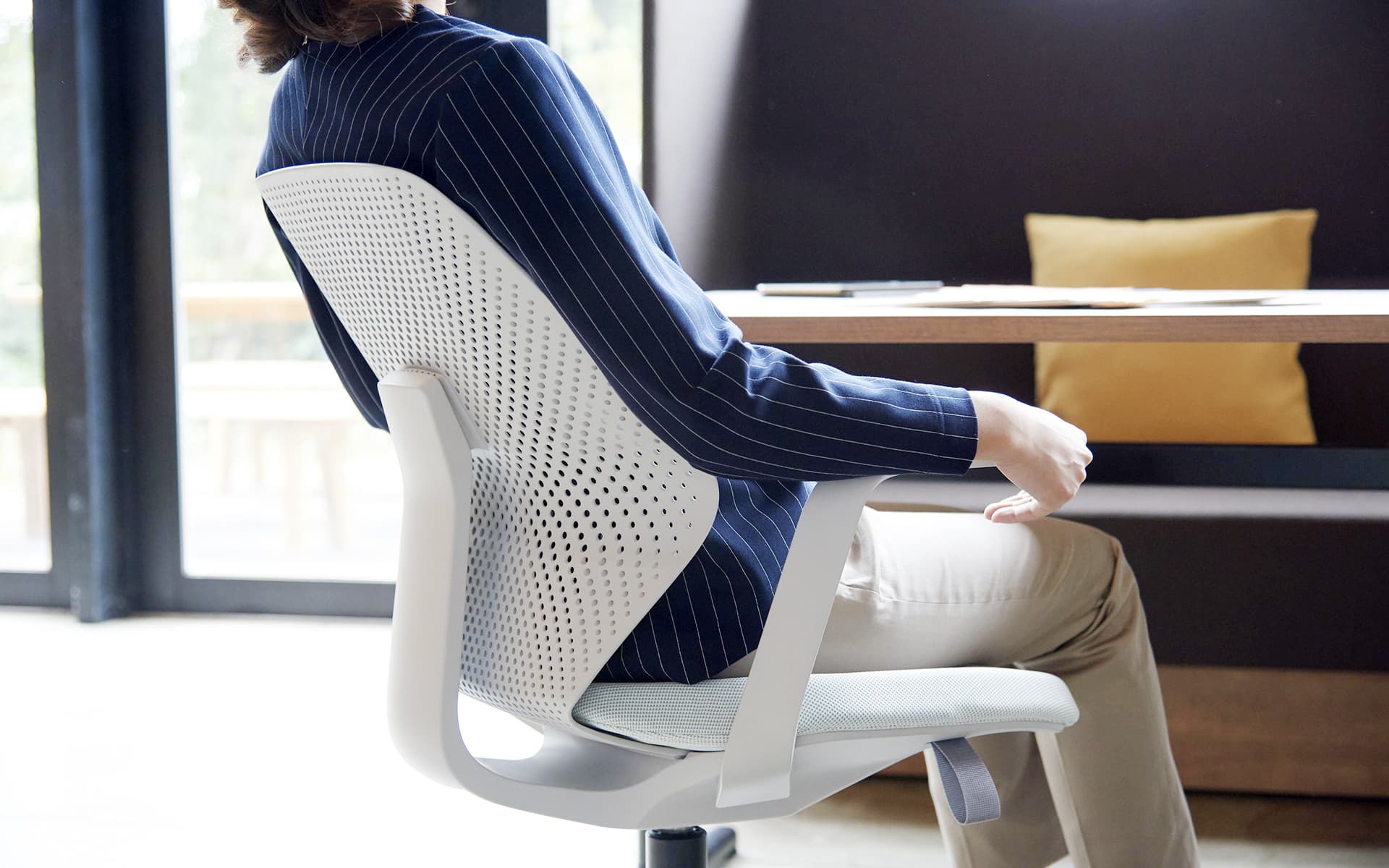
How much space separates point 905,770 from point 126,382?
7.81 ft

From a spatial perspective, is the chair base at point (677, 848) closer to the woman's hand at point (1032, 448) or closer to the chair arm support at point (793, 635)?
the chair arm support at point (793, 635)

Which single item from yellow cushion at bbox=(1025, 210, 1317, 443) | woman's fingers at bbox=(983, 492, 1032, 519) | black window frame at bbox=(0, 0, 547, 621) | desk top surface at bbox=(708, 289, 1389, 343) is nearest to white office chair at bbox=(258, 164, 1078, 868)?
woman's fingers at bbox=(983, 492, 1032, 519)

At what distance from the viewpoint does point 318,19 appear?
815 millimetres

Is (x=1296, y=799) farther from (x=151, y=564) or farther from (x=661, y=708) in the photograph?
(x=151, y=564)

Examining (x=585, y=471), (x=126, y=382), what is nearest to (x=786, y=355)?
(x=585, y=471)

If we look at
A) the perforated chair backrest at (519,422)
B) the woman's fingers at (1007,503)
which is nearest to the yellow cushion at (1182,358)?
the woman's fingers at (1007,503)

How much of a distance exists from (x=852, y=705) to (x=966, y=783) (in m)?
0.10

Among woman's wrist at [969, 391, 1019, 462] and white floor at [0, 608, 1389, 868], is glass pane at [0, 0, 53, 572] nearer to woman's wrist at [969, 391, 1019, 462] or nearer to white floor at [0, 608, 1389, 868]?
white floor at [0, 608, 1389, 868]

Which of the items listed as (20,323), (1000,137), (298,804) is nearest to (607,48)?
(1000,137)

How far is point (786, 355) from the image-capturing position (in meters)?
0.81

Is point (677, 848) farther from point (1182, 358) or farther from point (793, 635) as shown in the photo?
point (1182, 358)

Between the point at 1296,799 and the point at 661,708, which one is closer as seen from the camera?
the point at 661,708

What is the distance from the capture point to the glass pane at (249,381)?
3.21 meters

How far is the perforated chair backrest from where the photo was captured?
29.2 inches
